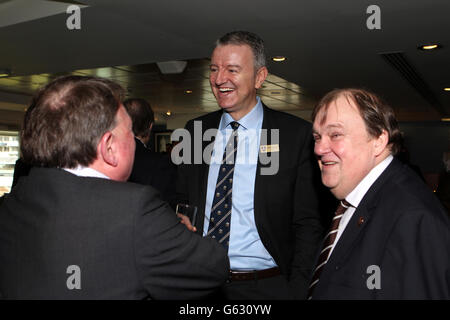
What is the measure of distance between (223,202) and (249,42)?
805 millimetres

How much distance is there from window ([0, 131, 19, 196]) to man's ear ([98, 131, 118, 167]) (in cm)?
1240

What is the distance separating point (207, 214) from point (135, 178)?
3.52 ft

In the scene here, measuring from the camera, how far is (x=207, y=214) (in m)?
1.94

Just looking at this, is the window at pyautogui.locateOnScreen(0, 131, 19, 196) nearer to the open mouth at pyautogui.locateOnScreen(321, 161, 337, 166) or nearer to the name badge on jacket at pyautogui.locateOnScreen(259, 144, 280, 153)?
the name badge on jacket at pyautogui.locateOnScreen(259, 144, 280, 153)

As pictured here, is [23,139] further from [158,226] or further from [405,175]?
[405,175]

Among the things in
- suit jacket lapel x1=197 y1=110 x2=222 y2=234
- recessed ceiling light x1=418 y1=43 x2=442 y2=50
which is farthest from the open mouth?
recessed ceiling light x1=418 y1=43 x2=442 y2=50

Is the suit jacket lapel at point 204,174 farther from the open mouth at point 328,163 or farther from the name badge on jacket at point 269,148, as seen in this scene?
the open mouth at point 328,163

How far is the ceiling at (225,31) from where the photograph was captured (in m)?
3.88

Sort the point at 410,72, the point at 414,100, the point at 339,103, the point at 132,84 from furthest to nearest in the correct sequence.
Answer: the point at 414,100, the point at 132,84, the point at 410,72, the point at 339,103

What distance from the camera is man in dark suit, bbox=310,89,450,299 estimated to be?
1070 mm

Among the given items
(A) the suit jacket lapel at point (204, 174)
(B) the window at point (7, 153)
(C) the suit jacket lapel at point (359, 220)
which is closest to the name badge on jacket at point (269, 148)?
(A) the suit jacket lapel at point (204, 174)

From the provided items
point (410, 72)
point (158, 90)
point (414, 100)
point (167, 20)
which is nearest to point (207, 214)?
point (167, 20)

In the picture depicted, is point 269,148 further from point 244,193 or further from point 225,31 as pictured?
point 225,31

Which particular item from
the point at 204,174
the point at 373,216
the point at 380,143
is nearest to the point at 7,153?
the point at 204,174
